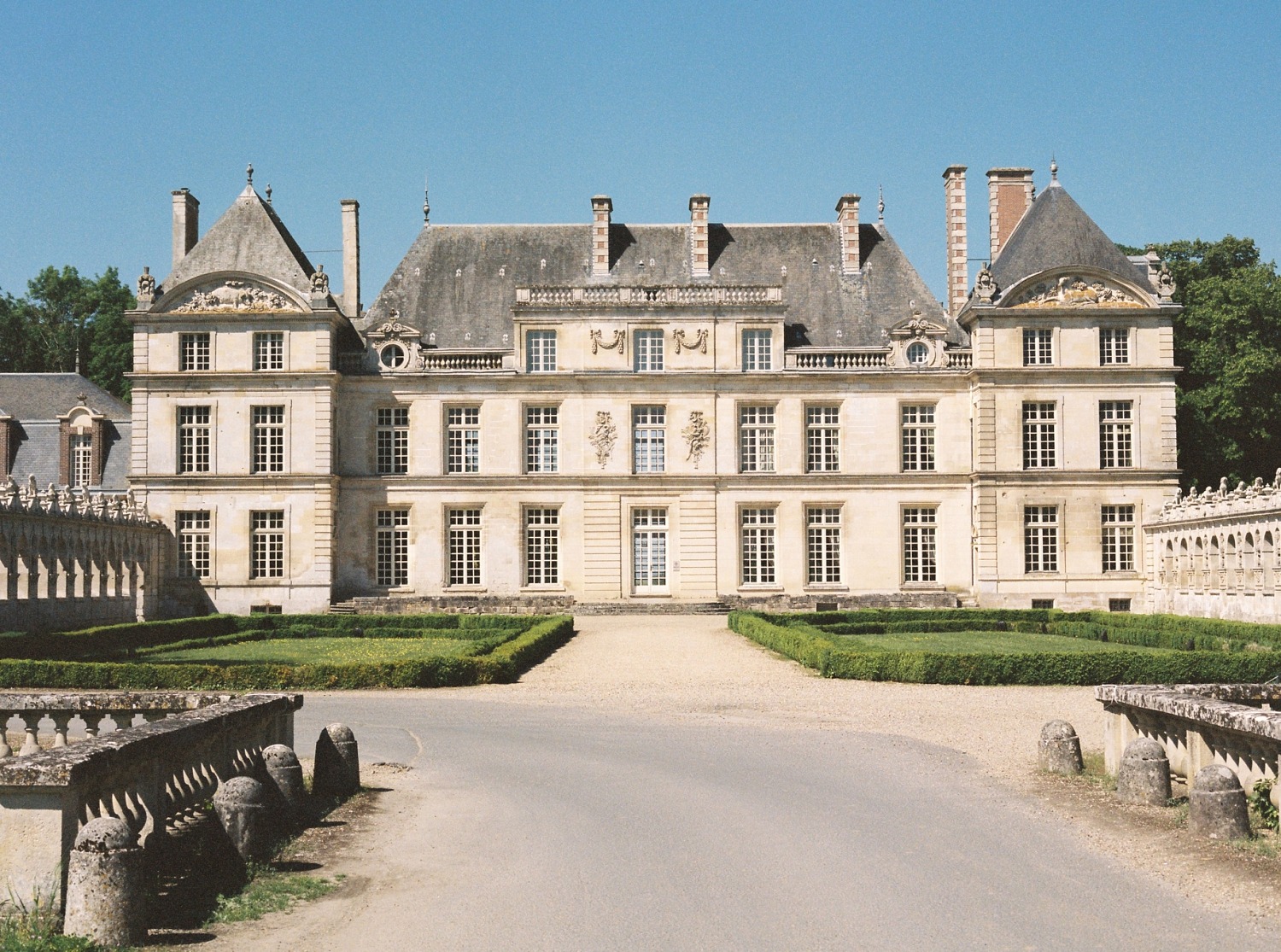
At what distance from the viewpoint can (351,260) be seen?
41.3 meters

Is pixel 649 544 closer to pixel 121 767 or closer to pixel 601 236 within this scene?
pixel 601 236

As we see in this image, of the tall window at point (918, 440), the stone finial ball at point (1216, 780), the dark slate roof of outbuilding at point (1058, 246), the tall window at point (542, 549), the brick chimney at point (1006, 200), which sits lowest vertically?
the stone finial ball at point (1216, 780)

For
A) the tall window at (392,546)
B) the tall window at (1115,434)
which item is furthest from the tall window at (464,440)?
the tall window at (1115,434)

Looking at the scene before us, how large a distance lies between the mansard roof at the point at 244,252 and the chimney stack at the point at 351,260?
264 cm

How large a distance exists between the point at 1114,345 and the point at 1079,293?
1772 mm

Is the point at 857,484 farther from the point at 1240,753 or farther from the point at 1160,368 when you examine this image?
the point at 1240,753

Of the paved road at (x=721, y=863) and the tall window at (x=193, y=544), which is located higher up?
the tall window at (x=193, y=544)

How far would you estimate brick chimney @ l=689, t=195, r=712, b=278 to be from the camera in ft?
132

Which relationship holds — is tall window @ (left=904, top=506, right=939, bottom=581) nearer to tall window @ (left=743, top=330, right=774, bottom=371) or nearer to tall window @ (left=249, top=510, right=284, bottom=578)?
tall window @ (left=743, top=330, right=774, bottom=371)

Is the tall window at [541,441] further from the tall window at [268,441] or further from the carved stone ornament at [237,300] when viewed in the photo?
the carved stone ornament at [237,300]

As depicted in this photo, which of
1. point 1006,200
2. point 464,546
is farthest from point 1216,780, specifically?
point 1006,200

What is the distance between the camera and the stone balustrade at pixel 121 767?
21.7 feet

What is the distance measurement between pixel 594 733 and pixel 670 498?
2377cm

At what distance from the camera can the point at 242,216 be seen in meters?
38.5
